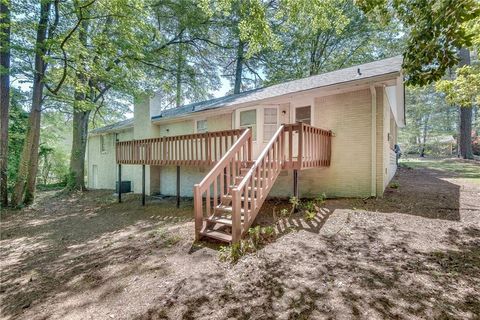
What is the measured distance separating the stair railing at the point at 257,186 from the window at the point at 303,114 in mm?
2543

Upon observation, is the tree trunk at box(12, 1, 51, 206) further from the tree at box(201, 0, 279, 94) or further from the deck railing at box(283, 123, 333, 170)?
the deck railing at box(283, 123, 333, 170)

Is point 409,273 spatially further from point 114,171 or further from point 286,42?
point 286,42

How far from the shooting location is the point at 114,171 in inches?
663

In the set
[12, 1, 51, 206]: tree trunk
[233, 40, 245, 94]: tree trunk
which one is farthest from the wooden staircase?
[233, 40, 245, 94]: tree trunk

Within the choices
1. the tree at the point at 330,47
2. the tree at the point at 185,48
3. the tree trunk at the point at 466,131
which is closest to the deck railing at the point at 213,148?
the tree at the point at 185,48

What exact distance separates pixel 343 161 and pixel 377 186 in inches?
45.9

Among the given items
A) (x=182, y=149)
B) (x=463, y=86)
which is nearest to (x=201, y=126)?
(x=182, y=149)

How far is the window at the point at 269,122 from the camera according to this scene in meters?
8.95

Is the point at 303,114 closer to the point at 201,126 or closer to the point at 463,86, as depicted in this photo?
the point at 201,126

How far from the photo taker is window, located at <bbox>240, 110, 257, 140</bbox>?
913 cm

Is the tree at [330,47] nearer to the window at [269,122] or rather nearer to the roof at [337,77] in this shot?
the roof at [337,77]

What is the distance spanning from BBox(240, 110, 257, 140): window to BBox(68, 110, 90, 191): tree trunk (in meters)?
11.7

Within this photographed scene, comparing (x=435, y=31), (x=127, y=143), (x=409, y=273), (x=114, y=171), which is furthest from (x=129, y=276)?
(x=114, y=171)

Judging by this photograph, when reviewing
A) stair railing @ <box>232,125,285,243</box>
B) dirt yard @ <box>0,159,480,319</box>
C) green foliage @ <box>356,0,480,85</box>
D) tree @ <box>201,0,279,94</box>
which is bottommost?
dirt yard @ <box>0,159,480,319</box>
